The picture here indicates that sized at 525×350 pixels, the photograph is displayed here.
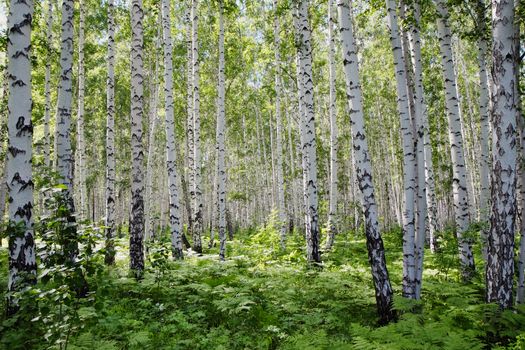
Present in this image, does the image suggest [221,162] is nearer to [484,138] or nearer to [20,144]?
[484,138]

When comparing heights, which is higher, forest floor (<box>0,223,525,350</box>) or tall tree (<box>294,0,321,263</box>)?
tall tree (<box>294,0,321,263</box>)

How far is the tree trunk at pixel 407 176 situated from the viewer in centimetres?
610

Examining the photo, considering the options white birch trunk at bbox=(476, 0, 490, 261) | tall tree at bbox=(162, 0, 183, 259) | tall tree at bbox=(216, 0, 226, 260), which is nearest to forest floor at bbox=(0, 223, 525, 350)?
tall tree at bbox=(162, 0, 183, 259)

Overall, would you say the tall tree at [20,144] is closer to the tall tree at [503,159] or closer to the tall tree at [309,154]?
the tall tree at [503,159]

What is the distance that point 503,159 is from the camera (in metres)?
4.98

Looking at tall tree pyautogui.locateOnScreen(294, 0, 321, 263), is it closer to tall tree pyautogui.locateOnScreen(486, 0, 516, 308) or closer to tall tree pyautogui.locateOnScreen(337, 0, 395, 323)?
tall tree pyautogui.locateOnScreen(337, 0, 395, 323)

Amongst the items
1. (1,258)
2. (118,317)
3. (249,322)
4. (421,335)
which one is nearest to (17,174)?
(118,317)

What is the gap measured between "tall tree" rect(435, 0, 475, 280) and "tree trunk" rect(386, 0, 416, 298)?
2888 millimetres

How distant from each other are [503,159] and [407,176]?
57.7 inches

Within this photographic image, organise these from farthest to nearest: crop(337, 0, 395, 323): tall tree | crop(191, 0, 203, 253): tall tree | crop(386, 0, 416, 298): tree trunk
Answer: crop(191, 0, 203, 253): tall tree < crop(386, 0, 416, 298): tree trunk < crop(337, 0, 395, 323): tall tree

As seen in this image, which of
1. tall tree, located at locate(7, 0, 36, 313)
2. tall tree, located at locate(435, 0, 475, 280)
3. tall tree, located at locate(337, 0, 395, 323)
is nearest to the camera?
tall tree, located at locate(7, 0, 36, 313)


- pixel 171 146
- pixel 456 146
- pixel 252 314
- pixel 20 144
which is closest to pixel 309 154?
pixel 456 146

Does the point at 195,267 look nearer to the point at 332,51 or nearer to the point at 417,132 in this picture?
the point at 417,132

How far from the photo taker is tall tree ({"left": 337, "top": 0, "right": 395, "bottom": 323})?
579 cm
